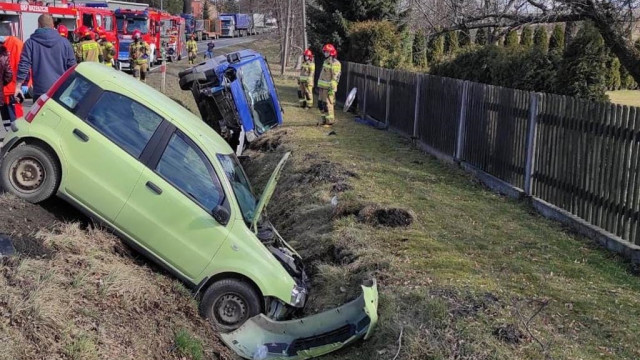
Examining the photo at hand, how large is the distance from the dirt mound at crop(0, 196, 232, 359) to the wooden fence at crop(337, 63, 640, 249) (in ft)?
14.6

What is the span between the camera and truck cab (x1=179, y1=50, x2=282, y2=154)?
10.9 meters

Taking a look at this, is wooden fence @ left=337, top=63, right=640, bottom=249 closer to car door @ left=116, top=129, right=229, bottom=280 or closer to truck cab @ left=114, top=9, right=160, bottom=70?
car door @ left=116, top=129, right=229, bottom=280

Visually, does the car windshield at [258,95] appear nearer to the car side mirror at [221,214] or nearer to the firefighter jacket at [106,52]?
the car side mirror at [221,214]

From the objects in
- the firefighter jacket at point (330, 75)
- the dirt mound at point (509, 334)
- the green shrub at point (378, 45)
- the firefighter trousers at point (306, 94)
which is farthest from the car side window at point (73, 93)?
the green shrub at point (378, 45)

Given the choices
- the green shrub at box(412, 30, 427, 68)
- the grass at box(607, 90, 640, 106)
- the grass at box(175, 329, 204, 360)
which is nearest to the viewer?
the grass at box(175, 329, 204, 360)

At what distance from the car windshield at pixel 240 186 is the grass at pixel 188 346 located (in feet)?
3.84

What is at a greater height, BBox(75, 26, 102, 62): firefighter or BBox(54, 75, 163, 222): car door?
BBox(75, 26, 102, 62): firefighter

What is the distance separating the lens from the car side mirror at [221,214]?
5.61 meters

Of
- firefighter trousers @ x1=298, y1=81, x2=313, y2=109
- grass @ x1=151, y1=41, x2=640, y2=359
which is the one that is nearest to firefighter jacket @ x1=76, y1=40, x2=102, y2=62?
grass @ x1=151, y1=41, x2=640, y2=359

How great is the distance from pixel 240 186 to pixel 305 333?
5.05 feet

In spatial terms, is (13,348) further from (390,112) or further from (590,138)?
(390,112)

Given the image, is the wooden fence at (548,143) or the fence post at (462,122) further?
the fence post at (462,122)

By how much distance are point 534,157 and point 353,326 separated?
4515 millimetres

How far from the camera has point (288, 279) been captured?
19.2 feet
